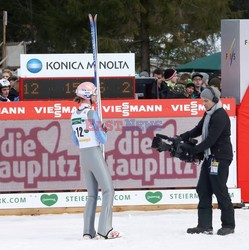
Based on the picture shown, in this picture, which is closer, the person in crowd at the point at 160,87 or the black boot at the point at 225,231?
the black boot at the point at 225,231

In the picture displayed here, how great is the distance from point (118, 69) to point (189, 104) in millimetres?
1179

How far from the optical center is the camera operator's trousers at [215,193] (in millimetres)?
10758

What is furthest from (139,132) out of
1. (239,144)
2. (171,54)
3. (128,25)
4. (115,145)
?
(171,54)

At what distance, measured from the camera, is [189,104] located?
1334 centimetres

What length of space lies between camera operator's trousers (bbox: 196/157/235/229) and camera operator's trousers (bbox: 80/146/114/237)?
1.05m

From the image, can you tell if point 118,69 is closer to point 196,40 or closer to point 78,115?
point 78,115

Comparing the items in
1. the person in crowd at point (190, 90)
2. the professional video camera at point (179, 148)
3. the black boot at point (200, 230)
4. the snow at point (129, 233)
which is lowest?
the snow at point (129, 233)

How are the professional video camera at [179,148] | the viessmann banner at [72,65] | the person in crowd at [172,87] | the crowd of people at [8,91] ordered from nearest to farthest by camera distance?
the professional video camera at [179,148]
the viessmann banner at [72,65]
the crowd of people at [8,91]
the person in crowd at [172,87]

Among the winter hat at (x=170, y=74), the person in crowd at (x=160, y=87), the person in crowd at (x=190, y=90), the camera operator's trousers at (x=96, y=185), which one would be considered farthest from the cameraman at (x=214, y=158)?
the winter hat at (x=170, y=74)

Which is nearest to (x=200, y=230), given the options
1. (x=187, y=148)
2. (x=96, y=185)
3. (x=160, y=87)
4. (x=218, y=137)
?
(x=187, y=148)

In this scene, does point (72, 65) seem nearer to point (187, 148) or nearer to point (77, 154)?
point (77, 154)

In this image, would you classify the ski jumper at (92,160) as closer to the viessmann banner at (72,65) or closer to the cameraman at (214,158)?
the cameraman at (214,158)

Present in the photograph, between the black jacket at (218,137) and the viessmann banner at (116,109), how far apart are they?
256 cm

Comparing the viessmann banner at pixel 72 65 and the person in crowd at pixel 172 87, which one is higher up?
the viessmann banner at pixel 72 65
